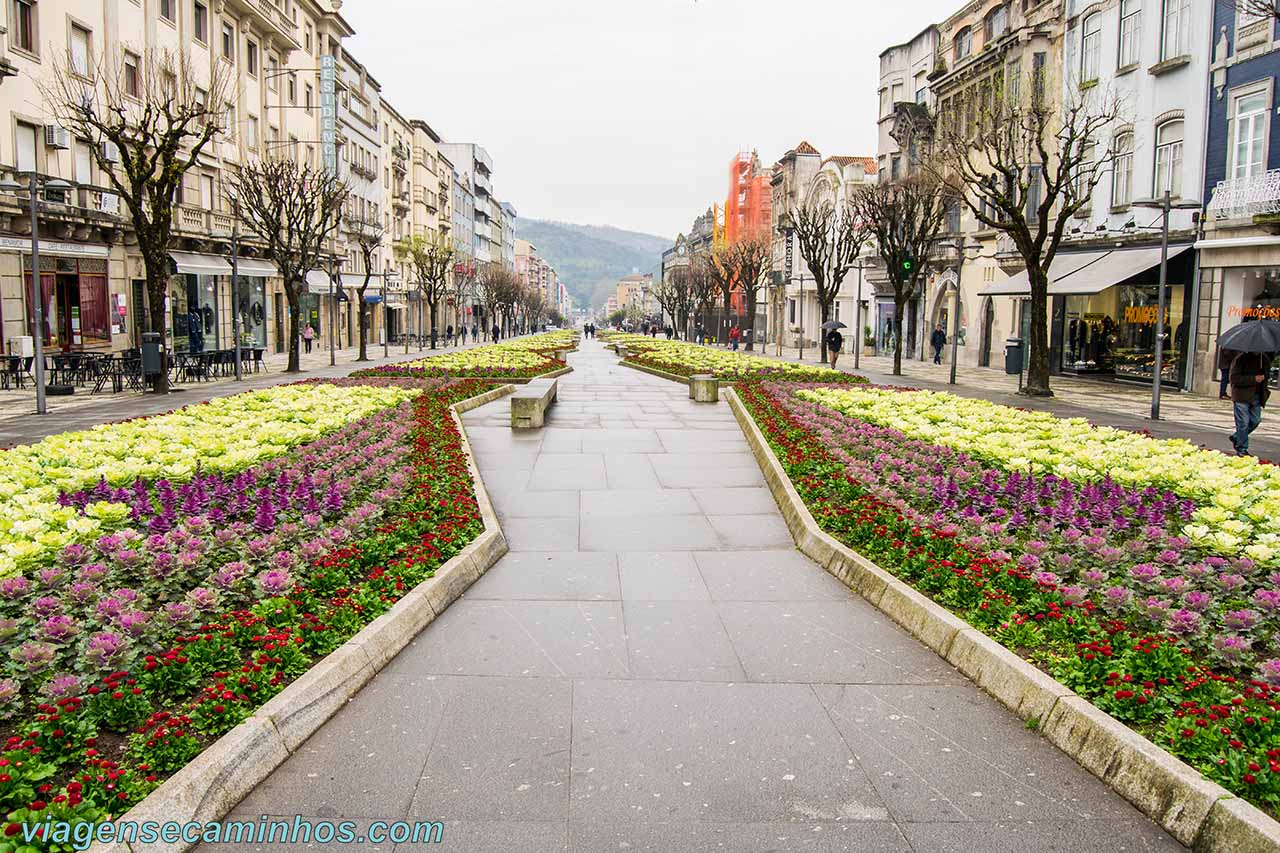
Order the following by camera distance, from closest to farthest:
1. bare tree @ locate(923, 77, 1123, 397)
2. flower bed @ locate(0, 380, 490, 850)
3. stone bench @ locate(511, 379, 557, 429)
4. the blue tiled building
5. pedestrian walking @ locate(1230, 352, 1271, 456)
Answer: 1. flower bed @ locate(0, 380, 490, 850)
2. pedestrian walking @ locate(1230, 352, 1271, 456)
3. stone bench @ locate(511, 379, 557, 429)
4. the blue tiled building
5. bare tree @ locate(923, 77, 1123, 397)

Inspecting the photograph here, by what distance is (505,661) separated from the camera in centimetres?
602

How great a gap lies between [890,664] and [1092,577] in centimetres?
138

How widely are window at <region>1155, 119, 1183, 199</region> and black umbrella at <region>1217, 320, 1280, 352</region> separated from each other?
14651 millimetres

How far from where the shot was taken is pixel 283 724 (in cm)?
459

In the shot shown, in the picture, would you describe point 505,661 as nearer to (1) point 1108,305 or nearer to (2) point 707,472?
(2) point 707,472

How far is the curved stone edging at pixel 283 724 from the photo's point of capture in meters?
3.80

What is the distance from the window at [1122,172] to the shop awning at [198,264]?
30216 mm

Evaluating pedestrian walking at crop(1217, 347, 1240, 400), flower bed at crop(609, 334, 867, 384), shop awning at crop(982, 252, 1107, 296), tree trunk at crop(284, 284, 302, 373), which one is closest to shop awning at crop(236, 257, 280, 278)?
tree trunk at crop(284, 284, 302, 373)

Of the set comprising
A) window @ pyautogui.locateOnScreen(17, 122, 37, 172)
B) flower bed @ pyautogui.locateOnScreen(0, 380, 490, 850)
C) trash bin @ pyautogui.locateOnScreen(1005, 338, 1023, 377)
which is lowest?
flower bed @ pyautogui.locateOnScreen(0, 380, 490, 850)

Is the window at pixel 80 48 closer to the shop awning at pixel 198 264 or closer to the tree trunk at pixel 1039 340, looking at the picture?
the shop awning at pixel 198 264

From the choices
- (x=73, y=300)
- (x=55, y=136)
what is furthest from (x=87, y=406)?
(x=73, y=300)

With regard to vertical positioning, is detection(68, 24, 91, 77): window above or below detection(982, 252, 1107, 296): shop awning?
above

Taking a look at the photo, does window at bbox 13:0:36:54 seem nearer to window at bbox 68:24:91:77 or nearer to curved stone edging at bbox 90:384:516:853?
window at bbox 68:24:91:77

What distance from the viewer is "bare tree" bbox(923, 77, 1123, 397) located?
24.6 m
